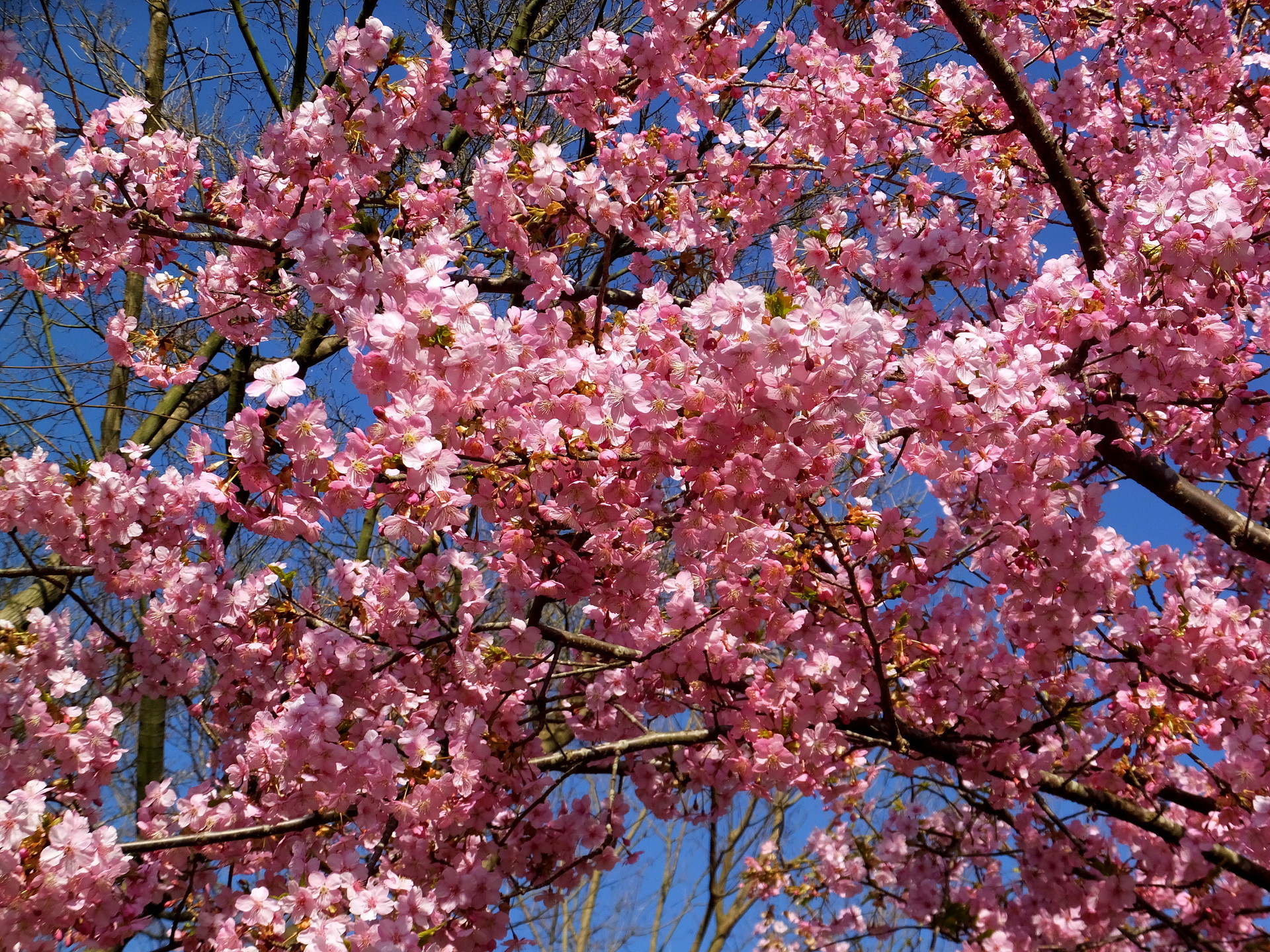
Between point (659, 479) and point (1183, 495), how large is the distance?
244cm

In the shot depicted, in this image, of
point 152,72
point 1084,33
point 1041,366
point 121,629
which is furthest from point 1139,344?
point 152,72

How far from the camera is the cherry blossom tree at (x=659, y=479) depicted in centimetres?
242

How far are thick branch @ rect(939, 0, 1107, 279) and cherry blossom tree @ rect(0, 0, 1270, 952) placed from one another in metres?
0.02

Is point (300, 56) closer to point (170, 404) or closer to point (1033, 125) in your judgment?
point (170, 404)

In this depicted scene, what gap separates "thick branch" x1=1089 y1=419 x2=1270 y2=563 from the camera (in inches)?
137

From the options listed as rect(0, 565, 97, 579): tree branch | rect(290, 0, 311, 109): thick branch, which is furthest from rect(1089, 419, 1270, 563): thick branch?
rect(290, 0, 311, 109): thick branch

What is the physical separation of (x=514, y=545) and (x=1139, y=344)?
7.10 ft

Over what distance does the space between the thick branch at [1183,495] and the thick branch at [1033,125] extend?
28.9 inches

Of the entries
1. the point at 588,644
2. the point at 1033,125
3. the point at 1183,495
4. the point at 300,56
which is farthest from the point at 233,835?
the point at 300,56

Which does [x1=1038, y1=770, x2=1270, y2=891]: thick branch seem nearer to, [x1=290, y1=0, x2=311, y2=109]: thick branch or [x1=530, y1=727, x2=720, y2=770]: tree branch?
[x1=530, y1=727, x2=720, y2=770]: tree branch

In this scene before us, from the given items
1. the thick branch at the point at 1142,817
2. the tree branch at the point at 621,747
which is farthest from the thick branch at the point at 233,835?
Answer: the thick branch at the point at 1142,817

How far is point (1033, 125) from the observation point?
11.5ft

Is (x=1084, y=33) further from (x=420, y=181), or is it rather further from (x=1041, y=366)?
(x=420, y=181)

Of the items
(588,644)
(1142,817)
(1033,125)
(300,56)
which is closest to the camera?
(1033,125)
